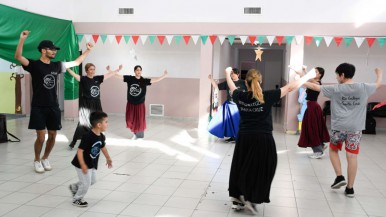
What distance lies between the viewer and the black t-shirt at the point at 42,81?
15.0ft

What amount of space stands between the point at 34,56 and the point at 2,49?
0.82 metres

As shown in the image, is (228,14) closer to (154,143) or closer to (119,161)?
(154,143)

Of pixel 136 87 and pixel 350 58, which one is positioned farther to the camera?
pixel 350 58

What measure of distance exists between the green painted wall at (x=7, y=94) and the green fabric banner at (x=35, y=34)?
6.39ft

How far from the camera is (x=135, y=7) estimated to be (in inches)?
337

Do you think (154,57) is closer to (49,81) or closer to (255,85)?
(49,81)

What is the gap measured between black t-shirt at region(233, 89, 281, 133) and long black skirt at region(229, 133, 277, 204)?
0.21 ft

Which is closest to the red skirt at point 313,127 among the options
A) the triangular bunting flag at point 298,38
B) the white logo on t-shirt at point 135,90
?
the triangular bunting flag at point 298,38

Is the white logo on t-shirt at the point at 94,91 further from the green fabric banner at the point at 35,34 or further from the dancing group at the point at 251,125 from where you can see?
the green fabric banner at the point at 35,34

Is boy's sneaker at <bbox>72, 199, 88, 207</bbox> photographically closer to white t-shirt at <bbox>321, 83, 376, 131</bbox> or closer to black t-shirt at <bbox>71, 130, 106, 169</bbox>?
black t-shirt at <bbox>71, 130, 106, 169</bbox>

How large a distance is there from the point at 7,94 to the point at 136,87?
4709 mm

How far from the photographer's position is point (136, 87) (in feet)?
23.2

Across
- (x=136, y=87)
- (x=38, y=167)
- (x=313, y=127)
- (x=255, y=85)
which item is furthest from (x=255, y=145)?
(x=136, y=87)

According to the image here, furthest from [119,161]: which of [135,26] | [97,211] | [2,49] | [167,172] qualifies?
[135,26]
